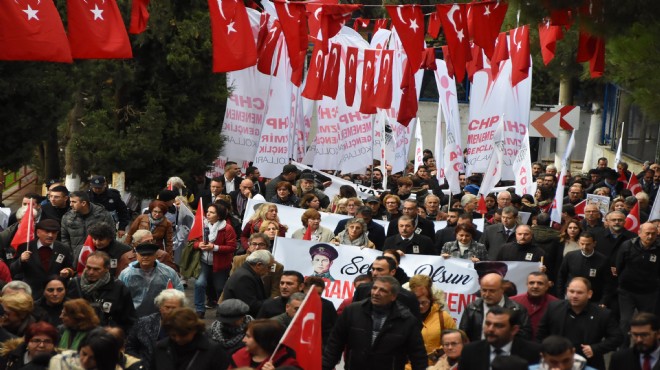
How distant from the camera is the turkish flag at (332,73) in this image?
21.3 metres

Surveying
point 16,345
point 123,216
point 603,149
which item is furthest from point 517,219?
point 603,149

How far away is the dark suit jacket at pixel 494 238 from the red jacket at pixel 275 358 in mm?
6363

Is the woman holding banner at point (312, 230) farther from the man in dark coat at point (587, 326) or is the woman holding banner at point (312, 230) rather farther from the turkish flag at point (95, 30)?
the man in dark coat at point (587, 326)

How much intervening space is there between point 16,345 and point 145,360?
1.12 metres

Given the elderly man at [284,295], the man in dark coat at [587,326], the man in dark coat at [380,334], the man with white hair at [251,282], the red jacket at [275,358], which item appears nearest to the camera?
the red jacket at [275,358]

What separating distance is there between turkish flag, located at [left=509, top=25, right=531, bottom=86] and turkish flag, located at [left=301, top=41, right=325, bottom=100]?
298cm

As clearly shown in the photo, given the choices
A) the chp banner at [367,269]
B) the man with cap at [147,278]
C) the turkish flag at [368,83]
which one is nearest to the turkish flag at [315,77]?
the turkish flag at [368,83]

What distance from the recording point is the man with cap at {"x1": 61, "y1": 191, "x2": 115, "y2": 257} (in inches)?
554

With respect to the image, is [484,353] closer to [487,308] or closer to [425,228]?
[487,308]

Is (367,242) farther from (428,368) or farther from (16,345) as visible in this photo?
(16,345)

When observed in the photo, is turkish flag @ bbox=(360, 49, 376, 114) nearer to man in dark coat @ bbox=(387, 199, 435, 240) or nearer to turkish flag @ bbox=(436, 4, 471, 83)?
turkish flag @ bbox=(436, 4, 471, 83)

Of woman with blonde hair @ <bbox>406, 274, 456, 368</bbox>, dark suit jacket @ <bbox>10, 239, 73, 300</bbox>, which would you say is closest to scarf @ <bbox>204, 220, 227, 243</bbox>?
dark suit jacket @ <bbox>10, 239, 73, 300</bbox>

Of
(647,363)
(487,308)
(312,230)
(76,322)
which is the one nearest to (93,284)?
(76,322)

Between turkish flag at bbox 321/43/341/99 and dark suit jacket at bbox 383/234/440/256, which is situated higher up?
turkish flag at bbox 321/43/341/99
